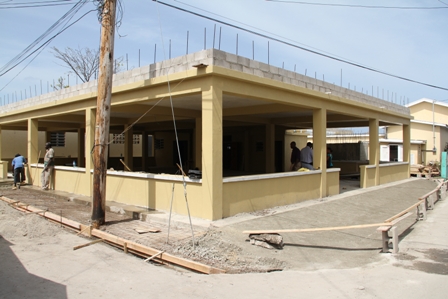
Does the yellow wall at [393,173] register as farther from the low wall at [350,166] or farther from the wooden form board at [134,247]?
the wooden form board at [134,247]

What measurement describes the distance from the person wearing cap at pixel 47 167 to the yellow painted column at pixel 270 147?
10.5 meters

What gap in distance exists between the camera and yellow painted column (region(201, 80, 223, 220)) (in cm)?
802

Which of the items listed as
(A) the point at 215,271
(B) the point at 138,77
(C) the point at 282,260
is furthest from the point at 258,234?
(B) the point at 138,77

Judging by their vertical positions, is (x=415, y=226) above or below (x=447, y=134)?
below

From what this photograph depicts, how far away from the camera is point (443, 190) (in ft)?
51.0

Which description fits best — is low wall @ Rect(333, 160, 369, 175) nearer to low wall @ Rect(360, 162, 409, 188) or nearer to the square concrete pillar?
low wall @ Rect(360, 162, 409, 188)

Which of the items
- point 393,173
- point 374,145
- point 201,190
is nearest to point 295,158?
point 374,145

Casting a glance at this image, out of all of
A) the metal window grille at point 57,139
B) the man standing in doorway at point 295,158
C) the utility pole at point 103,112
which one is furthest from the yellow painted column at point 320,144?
the metal window grille at point 57,139

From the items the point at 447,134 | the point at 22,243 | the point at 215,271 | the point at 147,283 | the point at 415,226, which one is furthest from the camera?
the point at 447,134

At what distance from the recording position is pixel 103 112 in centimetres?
834

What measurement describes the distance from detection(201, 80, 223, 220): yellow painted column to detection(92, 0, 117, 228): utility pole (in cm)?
229

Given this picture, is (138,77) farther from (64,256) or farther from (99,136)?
(64,256)

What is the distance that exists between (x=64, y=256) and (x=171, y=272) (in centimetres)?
222

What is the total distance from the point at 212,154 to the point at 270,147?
11964mm
